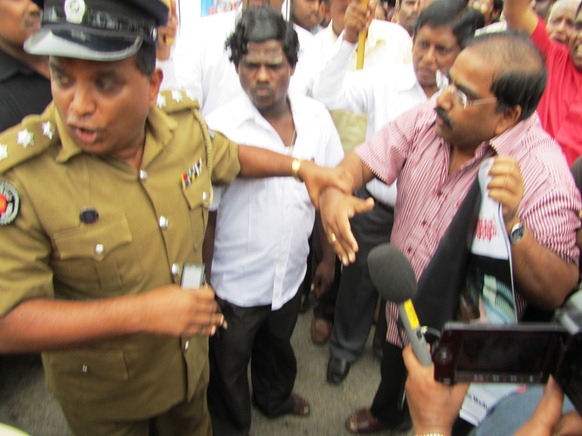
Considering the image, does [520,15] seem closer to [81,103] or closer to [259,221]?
[259,221]

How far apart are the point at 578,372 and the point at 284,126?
1563 millimetres

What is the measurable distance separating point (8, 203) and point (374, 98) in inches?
81.2

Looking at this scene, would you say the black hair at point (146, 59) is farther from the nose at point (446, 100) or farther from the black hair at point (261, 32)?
A: the nose at point (446, 100)

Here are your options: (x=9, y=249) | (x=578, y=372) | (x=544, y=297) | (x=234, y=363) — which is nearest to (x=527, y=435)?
(x=578, y=372)

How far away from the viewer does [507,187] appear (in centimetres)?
141

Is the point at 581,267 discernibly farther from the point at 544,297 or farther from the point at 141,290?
the point at 141,290

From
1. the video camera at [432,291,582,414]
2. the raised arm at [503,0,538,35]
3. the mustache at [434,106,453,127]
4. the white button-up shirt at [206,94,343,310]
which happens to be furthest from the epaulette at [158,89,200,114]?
the raised arm at [503,0,538,35]

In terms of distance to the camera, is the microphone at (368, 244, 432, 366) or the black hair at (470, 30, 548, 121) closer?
the microphone at (368, 244, 432, 366)

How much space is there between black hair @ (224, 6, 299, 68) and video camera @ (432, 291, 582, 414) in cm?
160

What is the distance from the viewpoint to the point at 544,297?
1565mm

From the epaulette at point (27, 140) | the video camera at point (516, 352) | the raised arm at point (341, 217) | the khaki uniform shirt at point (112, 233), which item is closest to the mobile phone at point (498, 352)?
the video camera at point (516, 352)

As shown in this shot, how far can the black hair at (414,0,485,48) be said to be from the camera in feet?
8.19

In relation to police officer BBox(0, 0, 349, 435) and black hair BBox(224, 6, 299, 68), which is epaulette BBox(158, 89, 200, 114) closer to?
police officer BBox(0, 0, 349, 435)

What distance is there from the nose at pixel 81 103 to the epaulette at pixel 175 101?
1.38 ft
